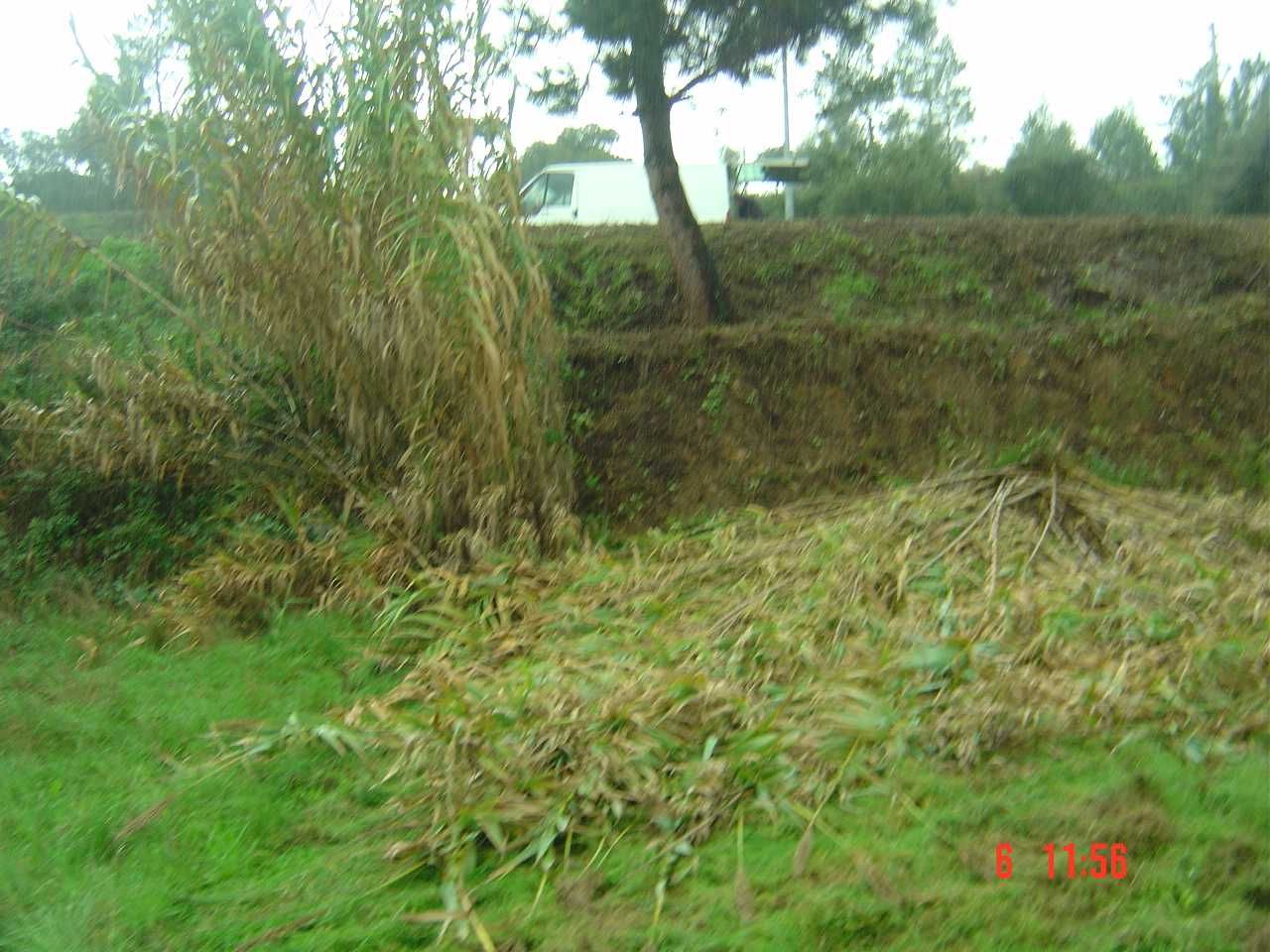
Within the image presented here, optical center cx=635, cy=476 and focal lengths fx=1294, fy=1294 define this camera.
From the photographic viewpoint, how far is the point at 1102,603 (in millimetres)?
5473

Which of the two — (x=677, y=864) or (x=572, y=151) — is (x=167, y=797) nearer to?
(x=677, y=864)

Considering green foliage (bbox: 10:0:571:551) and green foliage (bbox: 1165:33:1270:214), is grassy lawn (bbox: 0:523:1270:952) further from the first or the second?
green foliage (bbox: 1165:33:1270:214)

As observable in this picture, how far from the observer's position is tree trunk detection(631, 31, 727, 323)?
10406 mm

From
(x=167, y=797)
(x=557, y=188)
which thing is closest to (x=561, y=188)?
(x=557, y=188)

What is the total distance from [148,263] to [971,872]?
770cm

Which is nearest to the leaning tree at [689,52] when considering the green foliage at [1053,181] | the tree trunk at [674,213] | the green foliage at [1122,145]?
the tree trunk at [674,213]

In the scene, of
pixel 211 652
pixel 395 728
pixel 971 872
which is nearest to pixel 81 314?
pixel 211 652

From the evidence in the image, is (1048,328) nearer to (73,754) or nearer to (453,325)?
(453,325)

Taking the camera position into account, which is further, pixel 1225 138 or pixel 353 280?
pixel 1225 138
